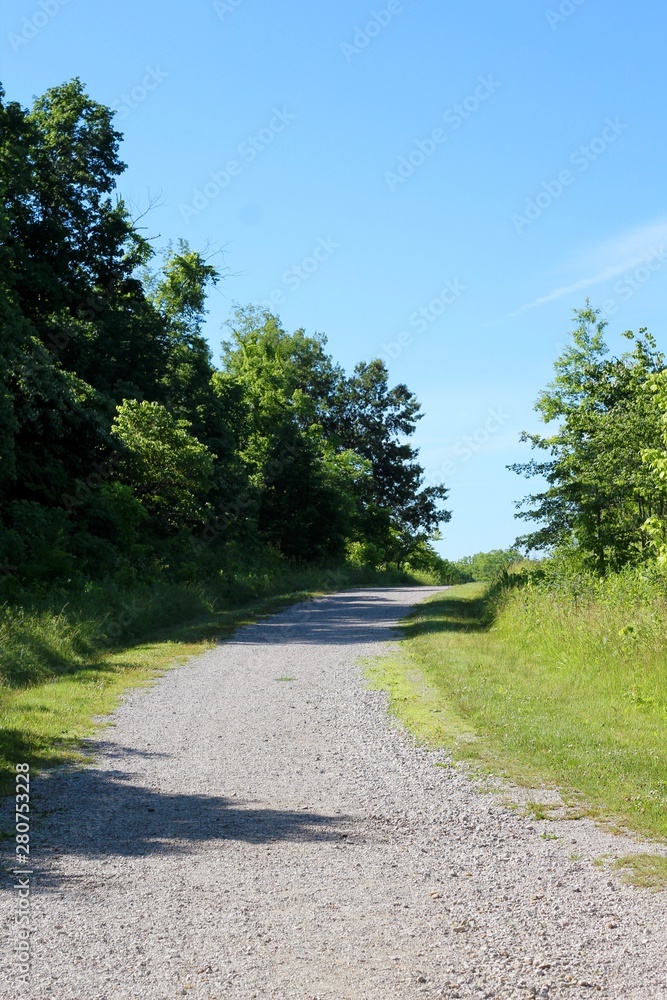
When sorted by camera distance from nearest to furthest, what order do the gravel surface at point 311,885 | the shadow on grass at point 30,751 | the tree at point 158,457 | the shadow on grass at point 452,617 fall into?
the gravel surface at point 311,885 < the shadow on grass at point 30,751 < the shadow on grass at point 452,617 < the tree at point 158,457

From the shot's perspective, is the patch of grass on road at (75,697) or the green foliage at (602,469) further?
the green foliage at (602,469)

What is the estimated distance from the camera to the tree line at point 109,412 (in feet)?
73.3

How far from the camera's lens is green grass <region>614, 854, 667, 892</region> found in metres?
5.27

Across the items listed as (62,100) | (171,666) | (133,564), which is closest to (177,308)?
(62,100)

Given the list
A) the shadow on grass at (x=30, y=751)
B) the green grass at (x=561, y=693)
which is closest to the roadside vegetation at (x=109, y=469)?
the shadow on grass at (x=30, y=751)

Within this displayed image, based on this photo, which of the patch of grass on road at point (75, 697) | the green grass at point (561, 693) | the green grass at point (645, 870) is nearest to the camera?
the green grass at point (645, 870)

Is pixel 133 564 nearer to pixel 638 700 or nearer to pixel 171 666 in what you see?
pixel 171 666

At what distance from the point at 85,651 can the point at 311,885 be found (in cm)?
1110

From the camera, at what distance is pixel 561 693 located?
11.4m

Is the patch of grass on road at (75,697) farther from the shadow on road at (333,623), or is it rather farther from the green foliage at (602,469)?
the green foliage at (602,469)

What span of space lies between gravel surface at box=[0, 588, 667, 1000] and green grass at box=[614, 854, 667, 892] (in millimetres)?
107

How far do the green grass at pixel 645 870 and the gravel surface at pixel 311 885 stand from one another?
0.11 metres

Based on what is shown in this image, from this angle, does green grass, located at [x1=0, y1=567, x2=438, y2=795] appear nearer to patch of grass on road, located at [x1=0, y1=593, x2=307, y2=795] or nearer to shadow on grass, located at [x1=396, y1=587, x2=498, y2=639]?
patch of grass on road, located at [x1=0, y1=593, x2=307, y2=795]

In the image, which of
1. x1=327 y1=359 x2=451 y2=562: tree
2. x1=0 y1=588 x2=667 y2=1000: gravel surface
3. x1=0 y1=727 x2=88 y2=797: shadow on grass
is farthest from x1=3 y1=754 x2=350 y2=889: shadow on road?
x1=327 y1=359 x2=451 y2=562: tree
